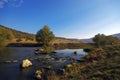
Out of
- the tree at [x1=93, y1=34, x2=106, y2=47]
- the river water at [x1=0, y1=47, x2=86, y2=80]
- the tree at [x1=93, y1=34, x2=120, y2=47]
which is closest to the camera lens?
the river water at [x1=0, y1=47, x2=86, y2=80]

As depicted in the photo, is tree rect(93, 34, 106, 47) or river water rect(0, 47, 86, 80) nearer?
river water rect(0, 47, 86, 80)

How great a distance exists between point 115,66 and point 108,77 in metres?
6.34

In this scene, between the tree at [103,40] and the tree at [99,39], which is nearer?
the tree at [103,40]

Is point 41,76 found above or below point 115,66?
below

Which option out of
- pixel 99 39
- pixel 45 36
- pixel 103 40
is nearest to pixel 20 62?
pixel 45 36

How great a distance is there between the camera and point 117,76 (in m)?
29.5

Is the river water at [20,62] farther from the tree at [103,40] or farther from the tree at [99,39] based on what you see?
the tree at [99,39]

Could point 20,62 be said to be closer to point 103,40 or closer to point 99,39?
point 103,40

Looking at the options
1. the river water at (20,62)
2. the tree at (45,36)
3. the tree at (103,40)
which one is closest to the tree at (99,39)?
the tree at (103,40)

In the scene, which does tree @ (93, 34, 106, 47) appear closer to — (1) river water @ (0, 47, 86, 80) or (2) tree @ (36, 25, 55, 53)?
(2) tree @ (36, 25, 55, 53)

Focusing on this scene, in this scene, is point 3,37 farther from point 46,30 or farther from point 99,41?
point 99,41

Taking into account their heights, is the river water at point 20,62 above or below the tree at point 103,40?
below

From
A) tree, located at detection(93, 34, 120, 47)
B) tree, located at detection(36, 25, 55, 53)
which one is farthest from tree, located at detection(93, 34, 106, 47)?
tree, located at detection(36, 25, 55, 53)

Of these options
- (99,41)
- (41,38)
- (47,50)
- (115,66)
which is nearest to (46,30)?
(41,38)
